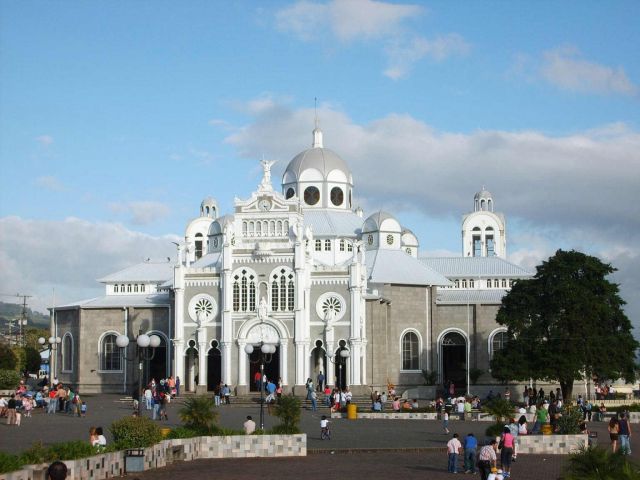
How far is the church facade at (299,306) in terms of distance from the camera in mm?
71312

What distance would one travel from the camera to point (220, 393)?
217 ft

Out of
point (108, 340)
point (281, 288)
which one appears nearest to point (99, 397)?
point (108, 340)

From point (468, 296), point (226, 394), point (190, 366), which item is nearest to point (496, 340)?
point (468, 296)

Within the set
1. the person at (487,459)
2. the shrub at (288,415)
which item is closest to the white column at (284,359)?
the shrub at (288,415)

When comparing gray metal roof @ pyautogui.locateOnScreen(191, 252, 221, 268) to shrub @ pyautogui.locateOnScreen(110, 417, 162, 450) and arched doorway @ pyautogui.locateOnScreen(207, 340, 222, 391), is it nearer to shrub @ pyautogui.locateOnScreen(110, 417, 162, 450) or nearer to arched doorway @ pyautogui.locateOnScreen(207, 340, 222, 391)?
arched doorway @ pyautogui.locateOnScreen(207, 340, 222, 391)

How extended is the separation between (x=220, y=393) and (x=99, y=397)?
1030 centimetres

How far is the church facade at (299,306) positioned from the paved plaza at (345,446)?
13512 millimetres

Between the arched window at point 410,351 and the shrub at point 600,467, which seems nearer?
the shrub at point 600,467

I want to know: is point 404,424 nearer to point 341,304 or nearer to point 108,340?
point 341,304

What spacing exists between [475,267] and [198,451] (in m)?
52.3

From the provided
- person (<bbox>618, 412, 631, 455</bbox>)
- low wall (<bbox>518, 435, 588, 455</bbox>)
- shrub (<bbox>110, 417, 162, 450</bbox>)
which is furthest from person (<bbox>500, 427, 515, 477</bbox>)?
shrub (<bbox>110, 417, 162, 450</bbox>)

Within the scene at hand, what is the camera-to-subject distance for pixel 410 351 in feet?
254

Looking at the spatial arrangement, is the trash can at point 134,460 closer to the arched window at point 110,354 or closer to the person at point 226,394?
the person at point 226,394

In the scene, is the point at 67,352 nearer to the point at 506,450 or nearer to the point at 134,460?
the point at 134,460
